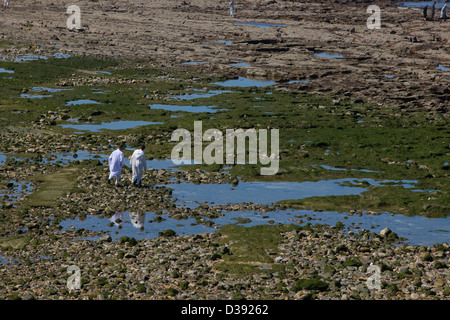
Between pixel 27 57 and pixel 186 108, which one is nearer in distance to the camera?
pixel 186 108

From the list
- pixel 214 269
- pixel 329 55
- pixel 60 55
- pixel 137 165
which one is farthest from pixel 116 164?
pixel 329 55

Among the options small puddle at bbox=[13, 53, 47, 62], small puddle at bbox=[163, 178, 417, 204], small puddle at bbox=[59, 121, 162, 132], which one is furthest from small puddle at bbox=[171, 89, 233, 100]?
small puddle at bbox=[163, 178, 417, 204]

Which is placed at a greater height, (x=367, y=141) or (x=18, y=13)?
(x=18, y=13)

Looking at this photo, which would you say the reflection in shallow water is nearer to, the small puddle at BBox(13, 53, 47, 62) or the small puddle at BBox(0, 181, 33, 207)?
the small puddle at BBox(0, 181, 33, 207)

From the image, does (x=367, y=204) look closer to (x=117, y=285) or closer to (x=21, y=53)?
(x=117, y=285)

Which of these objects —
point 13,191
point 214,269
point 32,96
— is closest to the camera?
point 214,269

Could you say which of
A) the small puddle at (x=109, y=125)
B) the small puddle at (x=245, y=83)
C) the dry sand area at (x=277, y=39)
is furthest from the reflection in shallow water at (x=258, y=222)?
the small puddle at (x=245, y=83)

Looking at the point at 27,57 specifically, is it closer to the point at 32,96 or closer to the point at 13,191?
the point at 32,96

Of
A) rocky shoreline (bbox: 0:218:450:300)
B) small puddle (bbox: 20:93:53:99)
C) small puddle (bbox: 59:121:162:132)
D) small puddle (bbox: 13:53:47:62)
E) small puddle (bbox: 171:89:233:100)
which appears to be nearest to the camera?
rocky shoreline (bbox: 0:218:450:300)

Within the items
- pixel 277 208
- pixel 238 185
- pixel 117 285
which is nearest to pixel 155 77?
pixel 238 185
